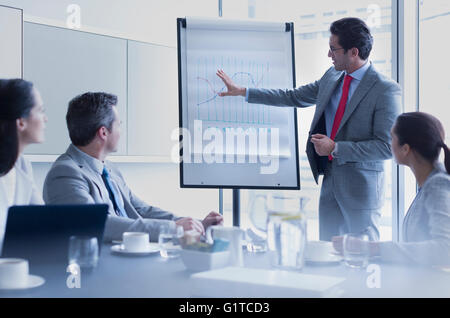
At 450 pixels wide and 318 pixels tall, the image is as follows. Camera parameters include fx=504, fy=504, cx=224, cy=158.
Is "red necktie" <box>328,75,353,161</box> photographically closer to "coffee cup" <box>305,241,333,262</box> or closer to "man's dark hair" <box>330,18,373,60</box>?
"man's dark hair" <box>330,18,373,60</box>

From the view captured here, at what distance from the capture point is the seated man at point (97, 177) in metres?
1.75

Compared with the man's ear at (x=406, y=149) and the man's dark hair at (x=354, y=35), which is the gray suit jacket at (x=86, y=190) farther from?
the man's dark hair at (x=354, y=35)

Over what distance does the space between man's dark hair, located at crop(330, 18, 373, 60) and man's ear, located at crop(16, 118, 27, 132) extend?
1598 mm

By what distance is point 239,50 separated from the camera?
2910 millimetres

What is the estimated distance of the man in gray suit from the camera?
7.95 ft

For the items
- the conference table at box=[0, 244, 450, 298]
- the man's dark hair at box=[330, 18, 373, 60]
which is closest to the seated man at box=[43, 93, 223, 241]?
the conference table at box=[0, 244, 450, 298]

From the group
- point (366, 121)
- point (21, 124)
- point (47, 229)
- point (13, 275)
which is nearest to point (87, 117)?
point (21, 124)

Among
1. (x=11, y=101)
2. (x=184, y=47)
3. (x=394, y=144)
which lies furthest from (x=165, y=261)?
(x=184, y=47)

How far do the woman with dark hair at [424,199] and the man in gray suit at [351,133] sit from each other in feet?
1.68

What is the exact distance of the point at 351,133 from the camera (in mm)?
2496

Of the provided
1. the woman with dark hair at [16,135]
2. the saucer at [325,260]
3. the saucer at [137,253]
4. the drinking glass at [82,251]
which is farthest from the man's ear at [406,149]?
the woman with dark hair at [16,135]

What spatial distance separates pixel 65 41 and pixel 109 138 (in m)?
1.55

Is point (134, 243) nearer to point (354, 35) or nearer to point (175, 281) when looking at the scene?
point (175, 281)

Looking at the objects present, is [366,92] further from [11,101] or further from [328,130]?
[11,101]
